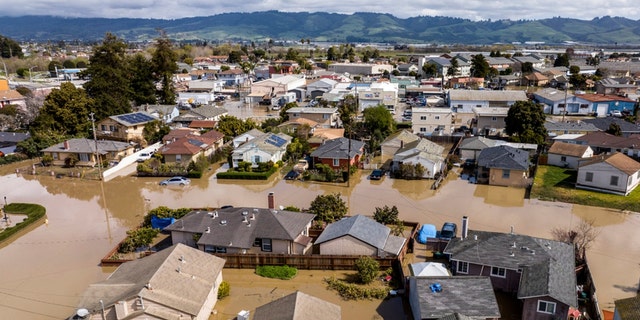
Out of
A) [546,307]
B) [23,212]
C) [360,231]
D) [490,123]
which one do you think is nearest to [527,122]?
[490,123]

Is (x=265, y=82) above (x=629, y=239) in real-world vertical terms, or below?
above

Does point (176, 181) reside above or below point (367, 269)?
below

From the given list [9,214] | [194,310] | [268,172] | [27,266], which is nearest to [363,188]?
[268,172]

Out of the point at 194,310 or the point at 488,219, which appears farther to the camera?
the point at 488,219

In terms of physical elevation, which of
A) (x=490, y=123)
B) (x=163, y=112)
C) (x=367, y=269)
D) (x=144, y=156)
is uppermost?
(x=163, y=112)

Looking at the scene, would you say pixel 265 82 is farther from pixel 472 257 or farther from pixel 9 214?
pixel 472 257

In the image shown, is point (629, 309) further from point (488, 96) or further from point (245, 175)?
point (488, 96)

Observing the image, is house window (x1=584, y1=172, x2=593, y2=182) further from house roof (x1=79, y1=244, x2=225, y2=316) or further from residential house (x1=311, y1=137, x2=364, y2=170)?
house roof (x1=79, y1=244, x2=225, y2=316)
